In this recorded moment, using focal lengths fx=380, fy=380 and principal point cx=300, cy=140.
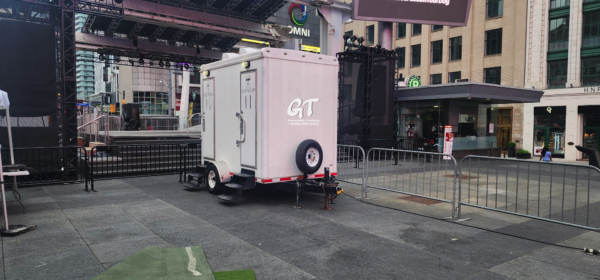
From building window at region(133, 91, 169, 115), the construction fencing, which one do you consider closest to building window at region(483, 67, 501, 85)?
the construction fencing

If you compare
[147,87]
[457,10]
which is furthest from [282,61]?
[147,87]

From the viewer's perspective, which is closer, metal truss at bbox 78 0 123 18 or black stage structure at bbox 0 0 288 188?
black stage structure at bbox 0 0 288 188

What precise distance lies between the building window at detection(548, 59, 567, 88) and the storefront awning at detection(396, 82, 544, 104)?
5.94 metres

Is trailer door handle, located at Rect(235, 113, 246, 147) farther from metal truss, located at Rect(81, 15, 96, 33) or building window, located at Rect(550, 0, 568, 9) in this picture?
building window, located at Rect(550, 0, 568, 9)

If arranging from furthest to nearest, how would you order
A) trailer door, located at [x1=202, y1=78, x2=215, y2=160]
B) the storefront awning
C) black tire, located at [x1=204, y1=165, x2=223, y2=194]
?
the storefront awning → trailer door, located at [x1=202, y1=78, x2=215, y2=160] → black tire, located at [x1=204, y1=165, x2=223, y2=194]

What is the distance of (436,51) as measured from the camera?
38875 mm

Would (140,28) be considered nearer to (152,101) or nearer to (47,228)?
(47,228)

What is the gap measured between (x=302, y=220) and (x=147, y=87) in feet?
183

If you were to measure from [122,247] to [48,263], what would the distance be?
93cm

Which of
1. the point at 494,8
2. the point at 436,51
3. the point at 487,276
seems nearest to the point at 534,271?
the point at 487,276

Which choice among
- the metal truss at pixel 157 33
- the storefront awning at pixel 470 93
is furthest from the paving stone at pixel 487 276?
the metal truss at pixel 157 33

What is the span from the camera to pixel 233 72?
892cm

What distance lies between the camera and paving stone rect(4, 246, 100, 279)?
467 centimetres

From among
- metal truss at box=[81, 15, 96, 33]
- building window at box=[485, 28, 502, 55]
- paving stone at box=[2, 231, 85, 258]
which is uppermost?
building window at box=[485, 28, 502, 55]
